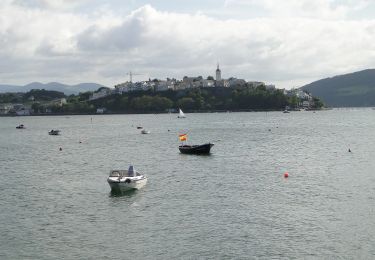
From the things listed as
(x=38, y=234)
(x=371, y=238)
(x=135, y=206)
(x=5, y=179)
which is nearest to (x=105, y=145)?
(x=5, y=179)

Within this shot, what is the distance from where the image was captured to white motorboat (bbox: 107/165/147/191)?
198 feet

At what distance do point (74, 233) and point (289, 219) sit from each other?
60.2ft

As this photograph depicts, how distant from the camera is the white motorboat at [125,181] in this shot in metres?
60.3

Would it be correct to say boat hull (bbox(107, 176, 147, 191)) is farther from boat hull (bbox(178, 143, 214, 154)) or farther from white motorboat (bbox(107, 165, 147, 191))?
boat hull (bbox(178, 143, 214, 154))

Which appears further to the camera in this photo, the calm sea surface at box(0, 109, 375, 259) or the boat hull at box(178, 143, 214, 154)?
the boat hull at box(178, 143, 214, 154)

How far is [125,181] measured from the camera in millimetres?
60469

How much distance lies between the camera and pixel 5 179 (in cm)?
7462

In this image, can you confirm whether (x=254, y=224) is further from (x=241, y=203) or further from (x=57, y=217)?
(x=57, y=217)

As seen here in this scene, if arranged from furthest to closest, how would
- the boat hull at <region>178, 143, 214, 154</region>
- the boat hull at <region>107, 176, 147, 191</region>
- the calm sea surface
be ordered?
the boat hull at <region>178, 143, 214, 154</region> < the boat hull at <region>107, 176, 147, 191</region> < the calm sea surface

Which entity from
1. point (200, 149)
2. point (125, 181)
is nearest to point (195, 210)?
point (125, 181)

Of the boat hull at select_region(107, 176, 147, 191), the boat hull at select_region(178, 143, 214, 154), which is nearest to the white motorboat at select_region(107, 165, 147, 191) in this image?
the boat hull at select_region(107, 176, 147, 191)

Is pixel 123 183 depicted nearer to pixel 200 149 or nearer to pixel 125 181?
pixel 125 181

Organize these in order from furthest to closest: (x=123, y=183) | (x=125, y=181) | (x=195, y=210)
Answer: (x=125, y=181) < (x=123, y=183) < (x=195, y=210)

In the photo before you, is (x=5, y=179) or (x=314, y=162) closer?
(x=5, y=179)
